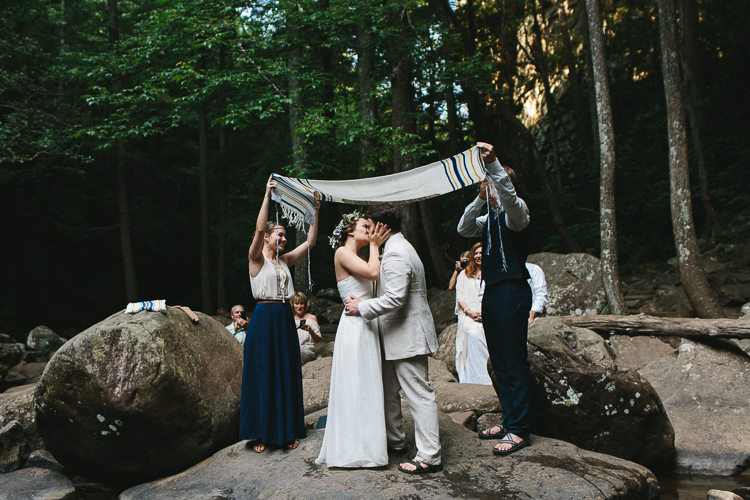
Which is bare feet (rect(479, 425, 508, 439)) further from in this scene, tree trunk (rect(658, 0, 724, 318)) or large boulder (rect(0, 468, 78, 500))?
tree trunk (rect(658, 0, 724, 318))

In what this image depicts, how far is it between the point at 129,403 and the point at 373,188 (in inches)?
107

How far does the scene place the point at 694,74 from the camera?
552 inches

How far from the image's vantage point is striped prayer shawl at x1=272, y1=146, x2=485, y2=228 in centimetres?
426

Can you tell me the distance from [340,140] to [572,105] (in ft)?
45.8

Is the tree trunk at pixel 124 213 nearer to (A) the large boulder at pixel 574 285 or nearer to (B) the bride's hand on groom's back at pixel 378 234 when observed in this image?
(A) the large boulder at pixel 574 285

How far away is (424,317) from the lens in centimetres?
382

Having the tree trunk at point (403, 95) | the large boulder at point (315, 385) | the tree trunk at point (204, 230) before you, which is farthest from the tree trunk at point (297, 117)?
the tree trunk at point (204, 230)

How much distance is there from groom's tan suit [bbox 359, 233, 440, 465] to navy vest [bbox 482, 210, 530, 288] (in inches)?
22.7

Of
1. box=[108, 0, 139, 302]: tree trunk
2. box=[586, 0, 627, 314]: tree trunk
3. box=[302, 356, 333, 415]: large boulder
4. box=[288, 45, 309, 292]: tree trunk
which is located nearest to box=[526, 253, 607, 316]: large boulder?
box=[586, 0, 627, 314]: tree trunk

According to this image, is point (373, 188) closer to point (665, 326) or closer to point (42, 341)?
point (665, 326)

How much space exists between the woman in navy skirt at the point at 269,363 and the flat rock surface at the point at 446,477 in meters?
0.18

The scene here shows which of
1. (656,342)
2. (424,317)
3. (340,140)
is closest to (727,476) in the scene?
(656,342)

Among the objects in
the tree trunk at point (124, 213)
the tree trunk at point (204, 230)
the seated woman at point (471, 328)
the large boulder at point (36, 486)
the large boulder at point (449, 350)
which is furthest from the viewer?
the tree trunk at point (204, 230)

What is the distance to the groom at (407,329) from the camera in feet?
11.9
